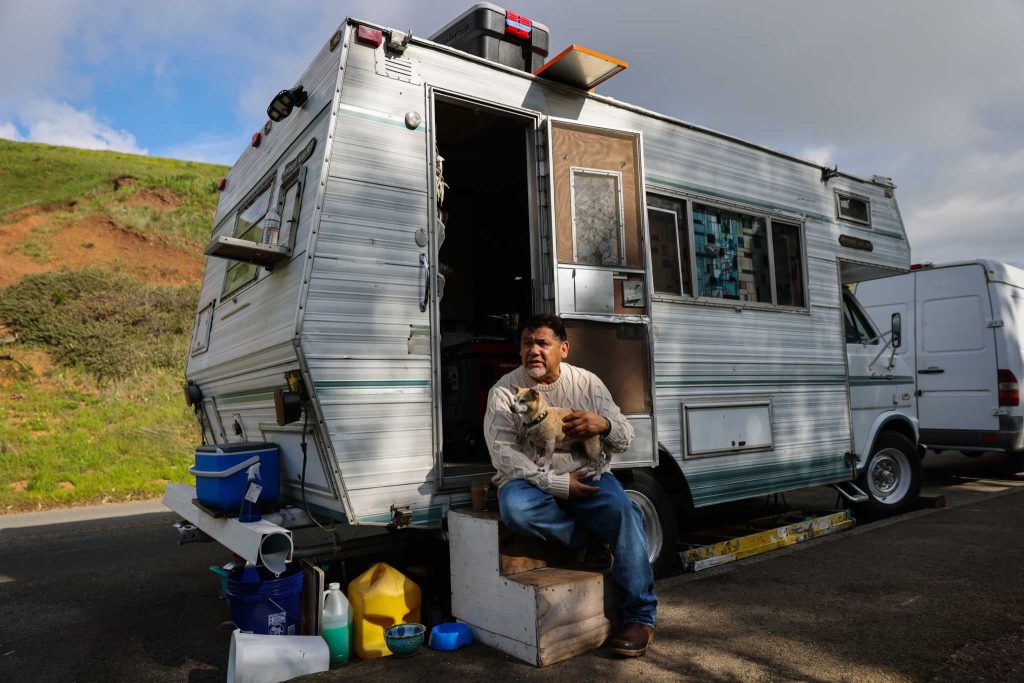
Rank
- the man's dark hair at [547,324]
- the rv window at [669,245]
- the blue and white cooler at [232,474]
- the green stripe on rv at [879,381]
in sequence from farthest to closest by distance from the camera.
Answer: the green stripe on rv at [879,381] < the rv window at [669,245] < the man's dark hair at [547,324] < the blue and white cooler at [232,474]

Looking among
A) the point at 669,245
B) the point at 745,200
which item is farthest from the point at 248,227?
the point at 745,200

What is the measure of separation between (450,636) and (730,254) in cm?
347

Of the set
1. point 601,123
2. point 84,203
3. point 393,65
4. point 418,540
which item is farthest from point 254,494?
point 84,203

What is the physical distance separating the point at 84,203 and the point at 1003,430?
27246 mm

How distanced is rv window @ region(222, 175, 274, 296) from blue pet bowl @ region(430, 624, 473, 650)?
7.48 ft

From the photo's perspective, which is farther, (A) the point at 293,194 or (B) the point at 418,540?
(B) the point at 418,540

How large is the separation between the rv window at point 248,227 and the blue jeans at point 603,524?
83.7 inches

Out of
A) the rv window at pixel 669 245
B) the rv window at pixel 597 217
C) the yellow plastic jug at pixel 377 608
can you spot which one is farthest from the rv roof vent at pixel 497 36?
the yellow plastic jug at pixel 377 608

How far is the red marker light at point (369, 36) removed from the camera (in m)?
3.56

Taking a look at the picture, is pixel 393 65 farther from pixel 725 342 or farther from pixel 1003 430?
pixel 1003 430

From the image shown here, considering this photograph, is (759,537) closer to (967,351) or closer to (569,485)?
(569,485)

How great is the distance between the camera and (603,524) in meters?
3.37

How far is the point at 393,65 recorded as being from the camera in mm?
3699

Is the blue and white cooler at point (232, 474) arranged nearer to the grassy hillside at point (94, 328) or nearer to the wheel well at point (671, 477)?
the wheel well at point (671, 477)
